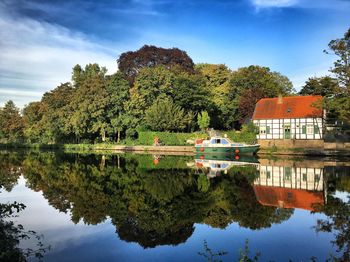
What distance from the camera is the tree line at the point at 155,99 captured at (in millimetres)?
50562

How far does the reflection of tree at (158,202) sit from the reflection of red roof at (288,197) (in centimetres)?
48

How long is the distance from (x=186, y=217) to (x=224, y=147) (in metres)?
29.1

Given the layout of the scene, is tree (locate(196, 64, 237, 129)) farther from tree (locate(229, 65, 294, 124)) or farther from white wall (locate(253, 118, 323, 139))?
white wall (locate(253, 118, 323, 139))

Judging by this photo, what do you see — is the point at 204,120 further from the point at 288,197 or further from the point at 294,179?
the point at 288,197

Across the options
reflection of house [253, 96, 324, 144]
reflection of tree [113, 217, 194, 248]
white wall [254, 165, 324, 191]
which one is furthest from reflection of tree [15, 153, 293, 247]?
reflection of house [253, 96, 324, 144]

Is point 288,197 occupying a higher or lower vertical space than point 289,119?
lower

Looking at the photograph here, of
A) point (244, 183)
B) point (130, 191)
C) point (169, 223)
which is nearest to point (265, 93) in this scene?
point (244, 183)

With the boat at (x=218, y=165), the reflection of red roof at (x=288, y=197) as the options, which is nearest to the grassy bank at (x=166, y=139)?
the boat at (x=218, y=165)

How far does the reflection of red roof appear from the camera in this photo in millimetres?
13086

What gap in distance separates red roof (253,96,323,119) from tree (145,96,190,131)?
1020 centimetres

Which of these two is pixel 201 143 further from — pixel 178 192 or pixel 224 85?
pixel 178 192

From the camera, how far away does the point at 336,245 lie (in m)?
8.28

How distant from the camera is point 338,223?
10109 mm

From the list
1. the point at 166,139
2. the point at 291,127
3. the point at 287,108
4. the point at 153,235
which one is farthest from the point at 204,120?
the point at 153,235
